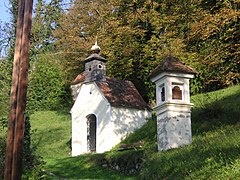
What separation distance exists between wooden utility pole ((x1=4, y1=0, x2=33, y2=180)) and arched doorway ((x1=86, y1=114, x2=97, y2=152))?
15.0 meters

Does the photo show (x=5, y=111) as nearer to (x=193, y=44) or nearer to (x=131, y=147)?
(x=131, y=147)

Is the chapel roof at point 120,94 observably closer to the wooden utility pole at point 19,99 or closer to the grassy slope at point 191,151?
the grassy slope at point 191,151

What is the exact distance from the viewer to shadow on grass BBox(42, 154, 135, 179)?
13391 millimetres

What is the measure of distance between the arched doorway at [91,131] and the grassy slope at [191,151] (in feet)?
4.44

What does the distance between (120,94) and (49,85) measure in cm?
1518

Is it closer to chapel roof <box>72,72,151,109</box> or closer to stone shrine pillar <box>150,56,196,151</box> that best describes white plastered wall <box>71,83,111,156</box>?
chapel roof <box>72,72,151,109</box>

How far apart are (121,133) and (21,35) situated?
14.0 metres

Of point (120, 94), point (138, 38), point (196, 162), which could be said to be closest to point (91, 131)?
point (120, 94)

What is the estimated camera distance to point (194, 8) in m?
21.5

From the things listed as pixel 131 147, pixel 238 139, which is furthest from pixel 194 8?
pixel 238 139

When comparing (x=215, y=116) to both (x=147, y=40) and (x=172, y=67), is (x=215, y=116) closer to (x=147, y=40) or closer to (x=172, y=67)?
(x=172, y=67)

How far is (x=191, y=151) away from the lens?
8.16 metres

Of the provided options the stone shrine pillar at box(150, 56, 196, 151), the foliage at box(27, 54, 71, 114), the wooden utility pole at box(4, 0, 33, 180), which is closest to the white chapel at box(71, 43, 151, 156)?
the stone shrine pillar at box(150, 56, 196, 151)

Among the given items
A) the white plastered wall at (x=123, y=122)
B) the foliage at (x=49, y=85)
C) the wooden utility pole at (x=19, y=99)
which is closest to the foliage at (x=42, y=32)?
the foliage at (x=49, y=85)
